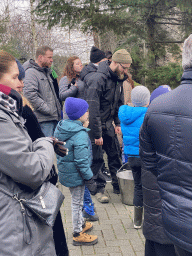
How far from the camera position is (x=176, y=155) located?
1.81 metres

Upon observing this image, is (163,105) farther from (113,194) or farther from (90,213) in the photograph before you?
(113,194)

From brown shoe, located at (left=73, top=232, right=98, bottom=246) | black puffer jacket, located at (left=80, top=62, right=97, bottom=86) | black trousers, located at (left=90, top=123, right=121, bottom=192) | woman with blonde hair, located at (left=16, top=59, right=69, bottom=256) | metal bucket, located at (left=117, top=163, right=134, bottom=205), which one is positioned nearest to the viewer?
woman with blonde hair, located at (left=16, top=59, right=69, bottom=256)

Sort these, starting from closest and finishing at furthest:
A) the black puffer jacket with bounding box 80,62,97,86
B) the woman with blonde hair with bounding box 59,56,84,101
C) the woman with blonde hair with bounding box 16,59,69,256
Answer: the woman with blonde hair with bounding box 16,59,69,256
the black puffer jacket with bounding box 80,62,97,86
the woman with blonde hair with bounding box 59,56,84,101

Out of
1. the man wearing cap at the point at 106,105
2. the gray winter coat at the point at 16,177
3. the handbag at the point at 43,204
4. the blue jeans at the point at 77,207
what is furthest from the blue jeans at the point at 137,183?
the gray winter coat at the point at 16,177

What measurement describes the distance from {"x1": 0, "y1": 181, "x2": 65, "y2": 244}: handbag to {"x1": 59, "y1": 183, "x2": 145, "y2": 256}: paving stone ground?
1652 mm

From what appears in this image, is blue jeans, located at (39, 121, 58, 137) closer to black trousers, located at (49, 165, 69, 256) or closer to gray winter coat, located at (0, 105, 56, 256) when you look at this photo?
black trousers, located at (49, 165, 69, 256)

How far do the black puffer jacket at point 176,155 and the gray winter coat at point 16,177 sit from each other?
0.72 m

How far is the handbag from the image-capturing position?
1.73m

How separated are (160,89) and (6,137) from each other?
255cm

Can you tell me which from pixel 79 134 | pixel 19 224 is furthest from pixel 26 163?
pixel 79 134

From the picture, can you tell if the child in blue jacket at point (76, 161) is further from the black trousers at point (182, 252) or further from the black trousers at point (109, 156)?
the black trousers at point (182, 252)

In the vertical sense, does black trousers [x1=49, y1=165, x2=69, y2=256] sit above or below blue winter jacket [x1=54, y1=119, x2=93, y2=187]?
below

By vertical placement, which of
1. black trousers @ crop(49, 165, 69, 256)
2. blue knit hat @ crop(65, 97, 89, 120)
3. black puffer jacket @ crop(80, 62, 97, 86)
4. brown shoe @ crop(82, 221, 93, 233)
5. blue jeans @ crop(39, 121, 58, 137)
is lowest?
brown shoe @ crop(82, 221, 93, 233)

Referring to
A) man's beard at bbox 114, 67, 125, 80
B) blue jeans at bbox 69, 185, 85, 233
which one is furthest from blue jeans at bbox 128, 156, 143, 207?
man's beard at bbox 114, 67, 125, 80
